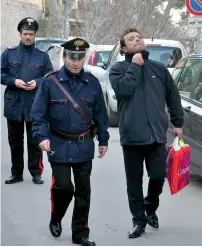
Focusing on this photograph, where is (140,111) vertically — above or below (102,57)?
above

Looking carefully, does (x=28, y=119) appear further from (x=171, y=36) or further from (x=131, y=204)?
(x=171, y=36)

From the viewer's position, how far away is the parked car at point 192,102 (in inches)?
289

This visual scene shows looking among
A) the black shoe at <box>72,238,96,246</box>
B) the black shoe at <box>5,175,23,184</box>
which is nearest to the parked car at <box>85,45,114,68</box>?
the black shoe at <box>5,175,23,184</box>

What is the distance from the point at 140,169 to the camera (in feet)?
18.8

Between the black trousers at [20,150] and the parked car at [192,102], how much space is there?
65.0 inches

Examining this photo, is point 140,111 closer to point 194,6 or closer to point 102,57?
point 194,6

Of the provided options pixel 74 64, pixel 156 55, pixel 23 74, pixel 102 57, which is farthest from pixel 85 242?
pixel 102 57

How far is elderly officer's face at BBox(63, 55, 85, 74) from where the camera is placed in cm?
540

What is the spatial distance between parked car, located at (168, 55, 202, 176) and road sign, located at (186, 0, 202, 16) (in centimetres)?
221

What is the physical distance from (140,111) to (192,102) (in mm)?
2368

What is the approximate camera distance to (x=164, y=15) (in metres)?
29.8

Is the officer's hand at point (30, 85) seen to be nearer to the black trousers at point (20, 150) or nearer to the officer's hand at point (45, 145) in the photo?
the black trousers at point (20, 150)

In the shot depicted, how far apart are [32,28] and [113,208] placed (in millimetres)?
2234

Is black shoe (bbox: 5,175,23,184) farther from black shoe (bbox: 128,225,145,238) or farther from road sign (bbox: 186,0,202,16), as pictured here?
road sign (bbox: 186,0,202,16)
